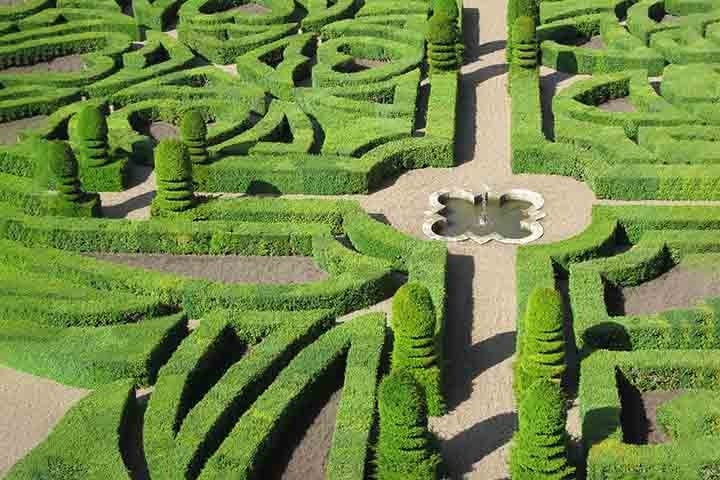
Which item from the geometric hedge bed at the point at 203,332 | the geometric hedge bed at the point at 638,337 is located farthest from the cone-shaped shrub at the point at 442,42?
the geometric hedge bed at the point at 638,337

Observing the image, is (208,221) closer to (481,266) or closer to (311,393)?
(481,266)

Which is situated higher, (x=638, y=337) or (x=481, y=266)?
(x=638, y=337)

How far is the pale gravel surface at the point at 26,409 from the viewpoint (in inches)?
1089

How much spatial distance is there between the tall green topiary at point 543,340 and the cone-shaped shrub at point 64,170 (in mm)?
15621

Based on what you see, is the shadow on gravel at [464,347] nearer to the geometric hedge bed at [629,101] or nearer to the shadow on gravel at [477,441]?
the shadow on gravel at [477,441]

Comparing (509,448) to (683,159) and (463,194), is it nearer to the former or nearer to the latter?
(463,194)

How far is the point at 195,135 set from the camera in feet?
125

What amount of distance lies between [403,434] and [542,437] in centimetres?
280

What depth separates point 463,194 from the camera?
38531 mm

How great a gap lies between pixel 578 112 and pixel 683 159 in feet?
15.3

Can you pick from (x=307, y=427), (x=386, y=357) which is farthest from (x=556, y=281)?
(x=307, y=427)

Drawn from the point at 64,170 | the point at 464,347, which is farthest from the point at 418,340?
the point at 64,170

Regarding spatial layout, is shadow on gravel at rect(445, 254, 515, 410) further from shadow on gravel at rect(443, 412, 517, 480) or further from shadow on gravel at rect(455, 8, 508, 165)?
shadow on gravel at rect(455, 8, 508, 165)

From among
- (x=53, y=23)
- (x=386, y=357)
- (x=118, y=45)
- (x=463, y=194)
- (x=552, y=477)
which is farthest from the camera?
(x=53, y=23)
